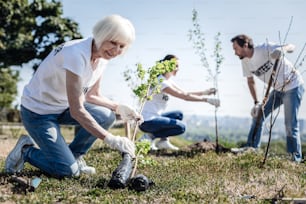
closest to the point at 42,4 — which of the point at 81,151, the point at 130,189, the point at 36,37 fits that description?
the point at 36,37

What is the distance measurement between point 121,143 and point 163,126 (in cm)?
310

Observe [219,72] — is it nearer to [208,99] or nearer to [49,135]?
[208,99]

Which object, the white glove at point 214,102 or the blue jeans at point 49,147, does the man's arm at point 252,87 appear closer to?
the white glove at point 214,102

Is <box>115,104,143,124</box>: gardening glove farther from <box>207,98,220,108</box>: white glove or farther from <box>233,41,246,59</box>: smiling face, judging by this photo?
<box>207,98,220,108</box>: white glove

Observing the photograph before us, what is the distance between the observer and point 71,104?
11.8 feet

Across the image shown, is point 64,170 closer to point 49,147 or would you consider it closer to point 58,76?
point 49,147

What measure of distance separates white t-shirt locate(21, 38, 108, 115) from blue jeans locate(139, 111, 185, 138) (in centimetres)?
261

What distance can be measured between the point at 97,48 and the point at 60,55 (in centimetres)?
30

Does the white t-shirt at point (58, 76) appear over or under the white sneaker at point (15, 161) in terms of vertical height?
over

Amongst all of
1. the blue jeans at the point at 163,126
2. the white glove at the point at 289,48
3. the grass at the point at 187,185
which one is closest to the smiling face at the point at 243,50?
the white glove at the point at 289,48

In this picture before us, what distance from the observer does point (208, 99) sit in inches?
273

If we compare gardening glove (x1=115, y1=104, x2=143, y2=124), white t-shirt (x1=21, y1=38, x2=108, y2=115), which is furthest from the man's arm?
white t-shirt (x1=21, y1=38, x2=108, y2=115)

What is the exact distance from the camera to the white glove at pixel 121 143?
3666 millimetres

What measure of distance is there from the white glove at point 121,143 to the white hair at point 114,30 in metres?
0.67
